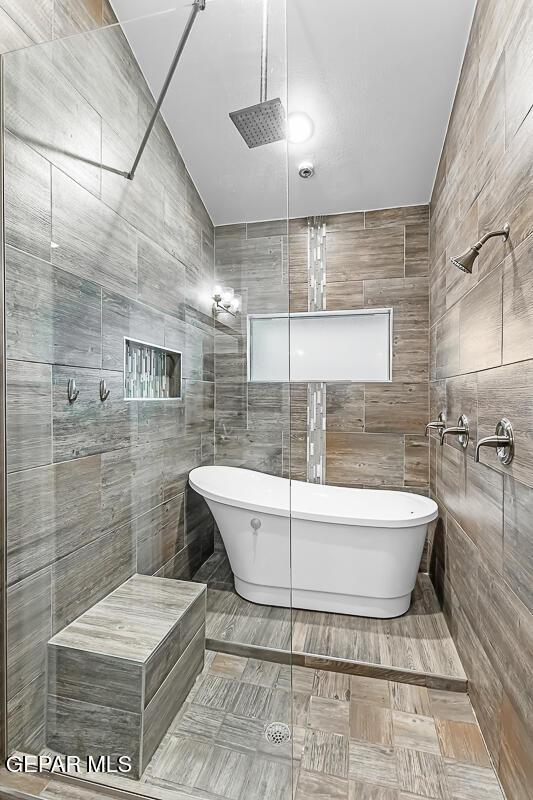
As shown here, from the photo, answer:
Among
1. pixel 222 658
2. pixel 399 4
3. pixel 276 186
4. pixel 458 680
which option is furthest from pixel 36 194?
pixel 458 680

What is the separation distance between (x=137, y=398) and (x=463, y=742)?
1.67m

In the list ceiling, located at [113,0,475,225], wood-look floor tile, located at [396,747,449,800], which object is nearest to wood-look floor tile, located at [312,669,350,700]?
wood-look floor tile, located at [396,747,449,800]

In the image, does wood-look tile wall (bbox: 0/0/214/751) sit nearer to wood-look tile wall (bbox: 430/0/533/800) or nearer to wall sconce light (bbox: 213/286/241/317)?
wall sconce light (bbox: 213/286/241/317)

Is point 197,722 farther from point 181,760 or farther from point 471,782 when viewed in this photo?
point 471,782

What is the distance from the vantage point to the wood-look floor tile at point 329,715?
1.59 meters

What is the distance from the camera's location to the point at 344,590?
229 cm

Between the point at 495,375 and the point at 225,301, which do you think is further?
the point at 495,375

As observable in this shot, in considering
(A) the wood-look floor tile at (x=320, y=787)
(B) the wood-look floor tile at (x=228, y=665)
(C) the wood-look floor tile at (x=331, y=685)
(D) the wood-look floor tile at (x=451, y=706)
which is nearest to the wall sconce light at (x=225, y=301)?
(B) the wood-look floor tile at (x=228, y=665)

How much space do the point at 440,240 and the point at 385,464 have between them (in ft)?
4.90

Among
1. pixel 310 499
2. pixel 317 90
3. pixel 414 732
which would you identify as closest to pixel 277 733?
pixel 414 732

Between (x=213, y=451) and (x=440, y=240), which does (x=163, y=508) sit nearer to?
(x=213, y=451)

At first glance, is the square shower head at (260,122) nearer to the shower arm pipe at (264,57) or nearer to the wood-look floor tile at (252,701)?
the shower arm pipe at (264,57)

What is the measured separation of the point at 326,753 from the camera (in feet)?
4.82

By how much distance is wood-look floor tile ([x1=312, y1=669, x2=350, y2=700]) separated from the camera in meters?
1.77
